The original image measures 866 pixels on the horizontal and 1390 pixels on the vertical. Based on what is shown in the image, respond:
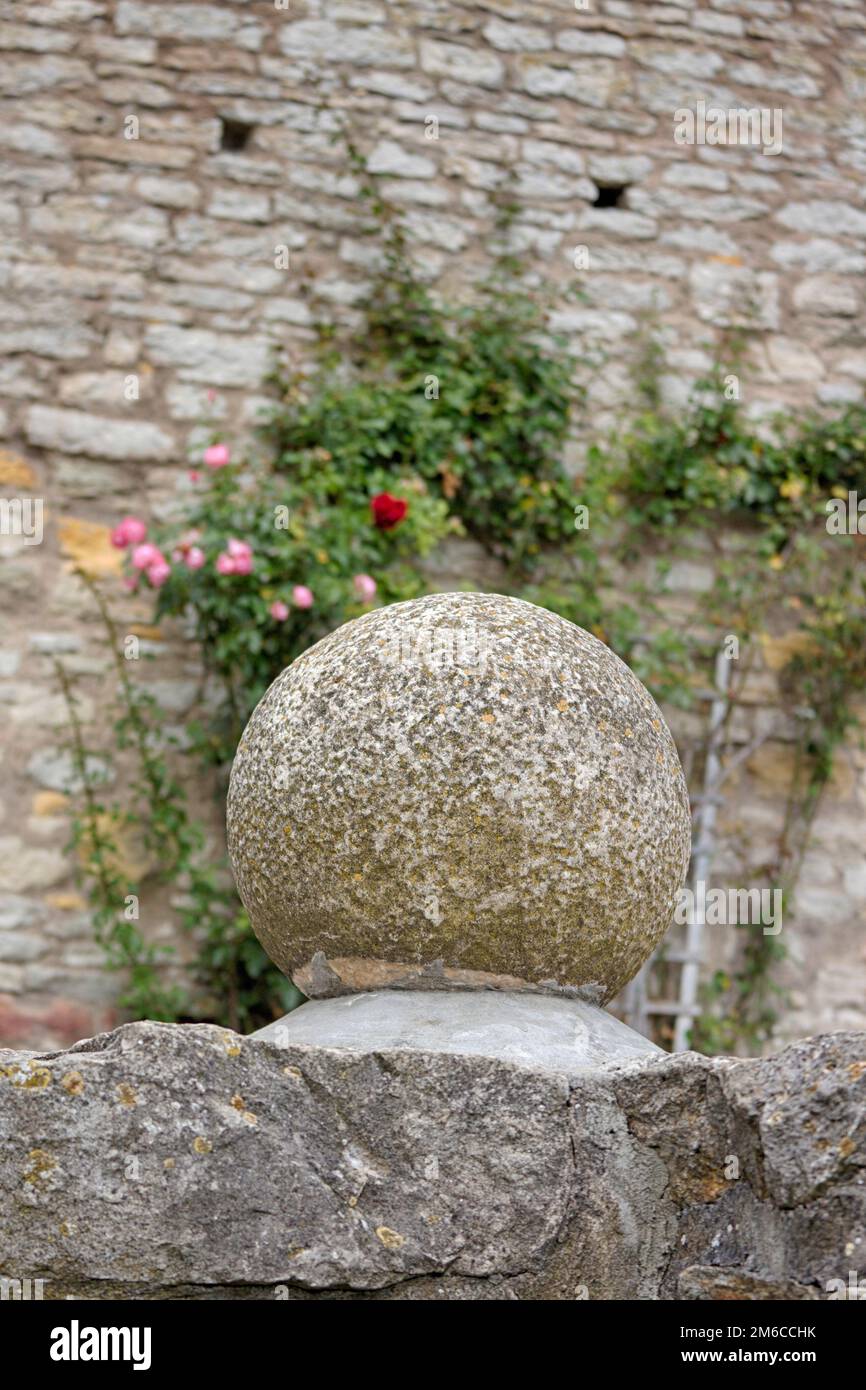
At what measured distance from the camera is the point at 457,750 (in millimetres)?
2568

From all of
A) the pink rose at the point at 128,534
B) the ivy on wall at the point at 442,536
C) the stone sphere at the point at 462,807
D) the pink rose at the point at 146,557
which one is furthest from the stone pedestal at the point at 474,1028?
the pink rose at the point at 128,534

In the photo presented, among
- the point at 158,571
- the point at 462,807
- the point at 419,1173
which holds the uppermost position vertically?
the point at 462,807

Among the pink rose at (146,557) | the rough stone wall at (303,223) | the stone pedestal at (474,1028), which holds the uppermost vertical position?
the rough stone wall at (303,223)

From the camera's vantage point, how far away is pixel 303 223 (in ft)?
21.5

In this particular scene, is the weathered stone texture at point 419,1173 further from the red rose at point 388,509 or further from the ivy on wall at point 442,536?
the red rose at point 388,509

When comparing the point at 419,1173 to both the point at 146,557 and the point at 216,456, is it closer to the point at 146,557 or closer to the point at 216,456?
the point at 146,557

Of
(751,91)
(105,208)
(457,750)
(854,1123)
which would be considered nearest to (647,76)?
(751,91)

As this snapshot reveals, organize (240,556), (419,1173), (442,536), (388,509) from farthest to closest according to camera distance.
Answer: (442,536) → (388,509) → (240,556) → (419,1173)

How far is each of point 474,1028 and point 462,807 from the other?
1.14 ft

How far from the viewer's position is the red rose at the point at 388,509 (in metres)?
6.11

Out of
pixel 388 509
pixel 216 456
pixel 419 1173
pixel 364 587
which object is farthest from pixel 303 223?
pixel 419 1173

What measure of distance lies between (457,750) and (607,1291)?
2.74 ft

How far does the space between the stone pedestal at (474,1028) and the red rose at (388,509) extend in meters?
3.57

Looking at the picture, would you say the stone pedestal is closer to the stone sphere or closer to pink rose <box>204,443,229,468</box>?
the stone sphere
